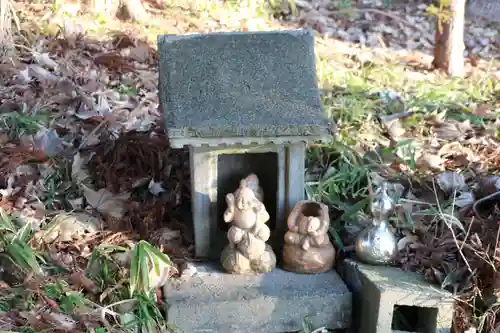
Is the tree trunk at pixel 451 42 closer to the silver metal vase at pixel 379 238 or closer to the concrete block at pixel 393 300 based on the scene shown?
the silver metal vase at pixel 379 238

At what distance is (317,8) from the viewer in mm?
7629

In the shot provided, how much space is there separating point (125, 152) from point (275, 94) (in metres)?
1.14

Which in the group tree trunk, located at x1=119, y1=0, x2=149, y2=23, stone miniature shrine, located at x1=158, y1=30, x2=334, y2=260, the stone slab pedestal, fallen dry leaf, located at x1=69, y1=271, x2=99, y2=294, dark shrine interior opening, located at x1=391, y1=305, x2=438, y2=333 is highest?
tree trunk, located at x1=119, y1=0, x2=149, y2=23

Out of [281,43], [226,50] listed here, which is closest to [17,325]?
[226,50]

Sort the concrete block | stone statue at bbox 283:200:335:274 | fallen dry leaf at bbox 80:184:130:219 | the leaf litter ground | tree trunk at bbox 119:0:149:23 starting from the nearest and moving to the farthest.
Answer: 1. the concrete block
2. the leaf litter ground
3. stone statue at bbox 283:200:335:274
4. fallen dry leaf at bbox 80:184:130:219
5. tree trunk at bbox 119:0:149:23

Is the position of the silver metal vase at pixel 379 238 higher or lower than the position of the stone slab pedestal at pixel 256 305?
higher

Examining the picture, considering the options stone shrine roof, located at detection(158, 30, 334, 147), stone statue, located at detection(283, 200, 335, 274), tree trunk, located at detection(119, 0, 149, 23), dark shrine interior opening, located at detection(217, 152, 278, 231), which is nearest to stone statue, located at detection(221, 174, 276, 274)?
stone statue, located at detection(283, 200, 335, 274)

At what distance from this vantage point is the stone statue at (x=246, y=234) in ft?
9.70

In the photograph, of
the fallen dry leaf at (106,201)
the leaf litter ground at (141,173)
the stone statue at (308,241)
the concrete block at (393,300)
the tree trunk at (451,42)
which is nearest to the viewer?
the concrete block at (393,300)

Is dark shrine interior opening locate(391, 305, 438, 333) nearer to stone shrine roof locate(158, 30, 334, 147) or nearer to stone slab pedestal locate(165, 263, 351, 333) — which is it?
stone slab pedestal locate(165, 263, 351, 333)

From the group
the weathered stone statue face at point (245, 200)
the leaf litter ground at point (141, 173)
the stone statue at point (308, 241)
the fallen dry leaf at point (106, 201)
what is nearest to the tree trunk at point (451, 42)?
the leaf litter ground at point (141, 173)

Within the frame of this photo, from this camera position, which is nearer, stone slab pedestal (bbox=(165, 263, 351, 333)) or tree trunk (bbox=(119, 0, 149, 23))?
stone slab pedestal (bbox=(165, 263, 351, 333))

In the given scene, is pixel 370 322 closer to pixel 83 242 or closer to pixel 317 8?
pixel 83 242

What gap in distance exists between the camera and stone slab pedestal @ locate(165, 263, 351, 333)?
9.34 feet
